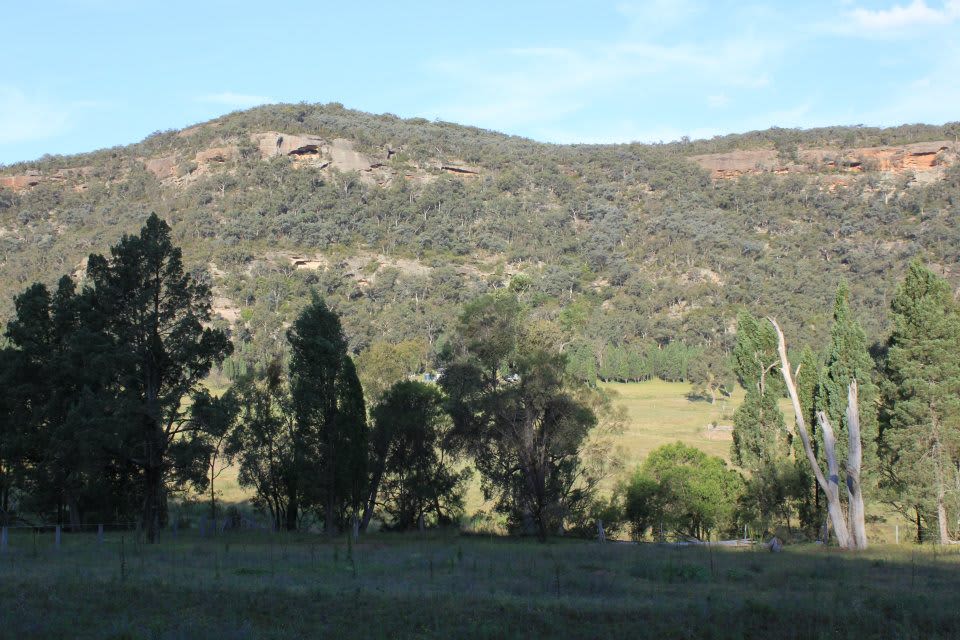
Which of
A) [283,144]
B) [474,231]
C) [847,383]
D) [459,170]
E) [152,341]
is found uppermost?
[283,144]

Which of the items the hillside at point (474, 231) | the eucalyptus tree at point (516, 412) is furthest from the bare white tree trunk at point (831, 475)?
the hillside at point (474, 231)

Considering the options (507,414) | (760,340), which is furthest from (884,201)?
(507,414)

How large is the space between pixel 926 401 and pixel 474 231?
453 feet

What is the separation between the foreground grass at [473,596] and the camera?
12836 mm

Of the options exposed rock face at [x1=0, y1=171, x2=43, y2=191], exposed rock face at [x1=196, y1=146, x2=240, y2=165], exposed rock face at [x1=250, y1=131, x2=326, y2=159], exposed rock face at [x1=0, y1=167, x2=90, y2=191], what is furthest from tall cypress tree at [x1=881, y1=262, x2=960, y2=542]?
exposed rock face at [x1=0, y1=171, x2=43, y2=191]

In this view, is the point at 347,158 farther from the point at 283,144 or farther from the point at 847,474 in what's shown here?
the point at 847,474

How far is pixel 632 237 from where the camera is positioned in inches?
6471

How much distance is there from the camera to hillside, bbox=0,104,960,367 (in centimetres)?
12019

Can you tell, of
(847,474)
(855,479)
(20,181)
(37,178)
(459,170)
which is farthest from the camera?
(459,170)

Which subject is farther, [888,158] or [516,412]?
[888,158]

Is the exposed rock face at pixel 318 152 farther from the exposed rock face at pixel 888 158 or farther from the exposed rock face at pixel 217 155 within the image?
the exposed rock face at pixel 888 158

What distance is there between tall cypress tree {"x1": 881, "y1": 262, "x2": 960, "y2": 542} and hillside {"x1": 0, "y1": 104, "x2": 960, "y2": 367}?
66939 millimetres

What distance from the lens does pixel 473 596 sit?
1488 centimetres

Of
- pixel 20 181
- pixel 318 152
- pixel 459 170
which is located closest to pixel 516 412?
pixel 318 152
